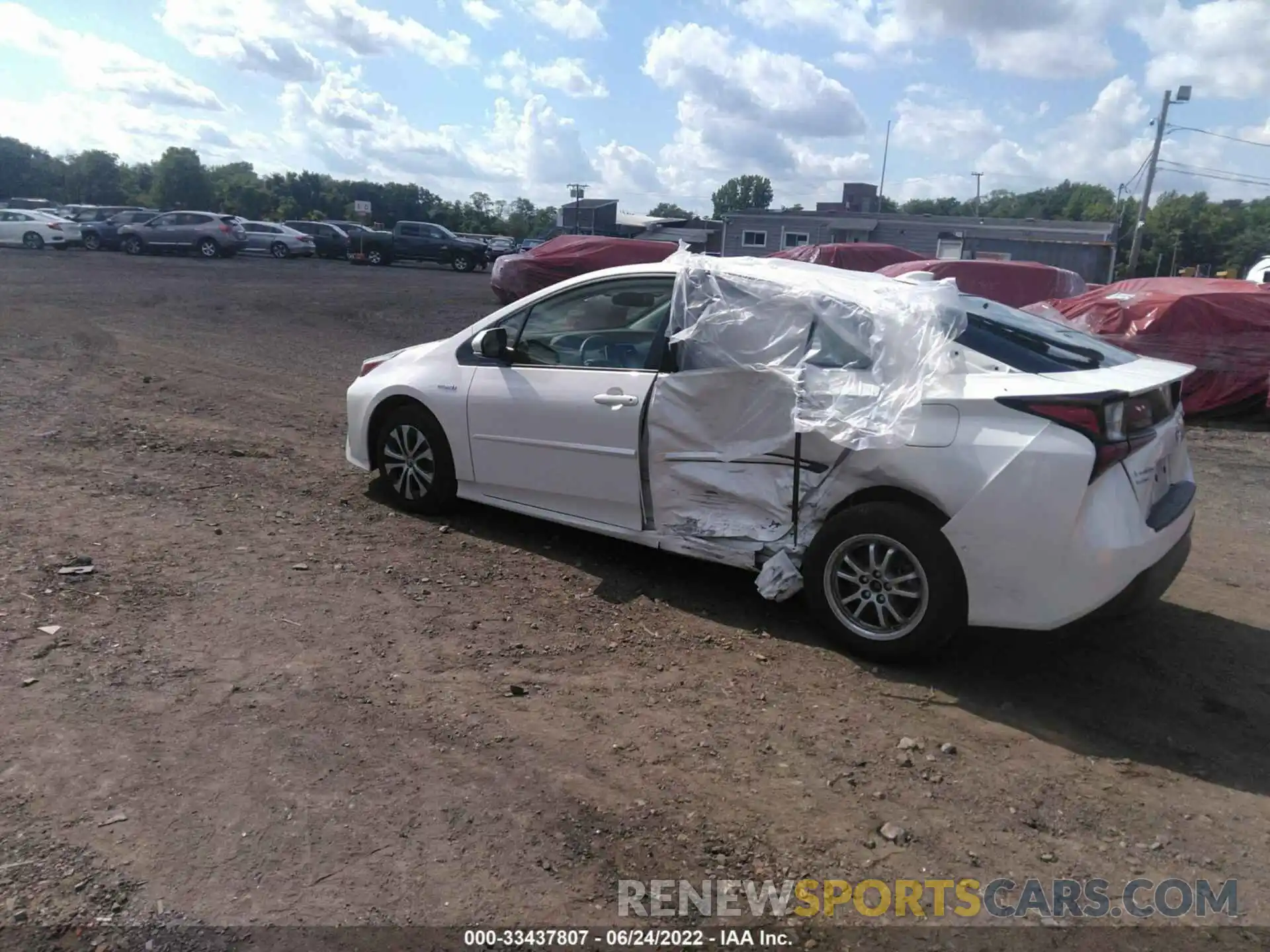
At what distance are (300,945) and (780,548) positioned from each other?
9.15ft

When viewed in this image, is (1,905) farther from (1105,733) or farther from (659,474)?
(1105,733)

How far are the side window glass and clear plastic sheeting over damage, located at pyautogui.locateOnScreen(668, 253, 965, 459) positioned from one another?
204 millimetres

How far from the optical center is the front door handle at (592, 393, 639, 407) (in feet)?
16.5

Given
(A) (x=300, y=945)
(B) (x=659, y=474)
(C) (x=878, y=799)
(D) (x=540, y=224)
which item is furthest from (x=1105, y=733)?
(D) (x=540, y=224)

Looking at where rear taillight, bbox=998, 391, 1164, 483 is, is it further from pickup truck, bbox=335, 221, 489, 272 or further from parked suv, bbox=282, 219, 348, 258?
parked suv, bbox=282, 219, 348, 258

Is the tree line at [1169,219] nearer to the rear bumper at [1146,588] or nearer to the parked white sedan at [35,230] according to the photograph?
the parked white sedan at [35,230]

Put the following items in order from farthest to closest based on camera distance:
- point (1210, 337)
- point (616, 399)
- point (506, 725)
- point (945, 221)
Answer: point (945, 221) < point (1210, 337) < point (616, 399) < point (506, 725)

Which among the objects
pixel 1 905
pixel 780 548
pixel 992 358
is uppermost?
pixel 992 358

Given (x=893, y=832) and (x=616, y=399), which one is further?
(x=616, y=399)

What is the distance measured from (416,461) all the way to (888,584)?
3118mm

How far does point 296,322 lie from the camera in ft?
55.0

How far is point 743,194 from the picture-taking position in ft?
395

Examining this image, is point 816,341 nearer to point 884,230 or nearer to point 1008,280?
point 1008,280

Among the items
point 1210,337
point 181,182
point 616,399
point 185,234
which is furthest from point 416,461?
point 181,182
